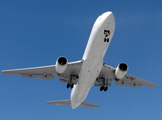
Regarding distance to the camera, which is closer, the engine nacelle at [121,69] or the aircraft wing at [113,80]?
the engine nacelle at [121,69]

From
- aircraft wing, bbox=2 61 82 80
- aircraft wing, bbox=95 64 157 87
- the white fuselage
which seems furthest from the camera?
aircraft wing, bbox=95 64 157 87

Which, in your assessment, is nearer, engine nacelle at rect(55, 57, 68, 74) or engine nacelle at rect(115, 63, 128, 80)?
engine nacelle at rect(55, 57, 68, 74)

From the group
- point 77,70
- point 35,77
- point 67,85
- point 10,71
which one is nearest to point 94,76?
point 77,70

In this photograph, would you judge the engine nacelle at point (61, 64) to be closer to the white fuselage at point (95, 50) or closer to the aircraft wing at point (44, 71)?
the aircraft wing at point (44, 71)

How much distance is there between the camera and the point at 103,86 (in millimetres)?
27609

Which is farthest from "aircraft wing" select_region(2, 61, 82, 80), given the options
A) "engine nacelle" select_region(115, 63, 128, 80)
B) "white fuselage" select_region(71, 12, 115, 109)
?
"engine nacelle" select_region(115, 63, 128, 80)

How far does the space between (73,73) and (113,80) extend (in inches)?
226

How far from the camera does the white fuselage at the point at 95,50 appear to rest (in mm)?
20125

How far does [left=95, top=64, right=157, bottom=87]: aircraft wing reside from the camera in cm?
2605

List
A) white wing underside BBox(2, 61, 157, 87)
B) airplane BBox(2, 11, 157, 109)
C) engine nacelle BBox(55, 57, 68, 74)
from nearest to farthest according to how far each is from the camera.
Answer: airplane BBox(2, 11, 157, 109) → engine nacelle BBox(55, 57, 68, 74) → white wing underside BBox(2, 61, 157, 87)

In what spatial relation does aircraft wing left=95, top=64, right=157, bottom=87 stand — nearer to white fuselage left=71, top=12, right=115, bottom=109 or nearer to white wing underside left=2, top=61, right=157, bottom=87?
white wing underside left=2, top=61, right=157, bottom=87

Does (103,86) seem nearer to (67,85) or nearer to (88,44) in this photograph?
(67,85)

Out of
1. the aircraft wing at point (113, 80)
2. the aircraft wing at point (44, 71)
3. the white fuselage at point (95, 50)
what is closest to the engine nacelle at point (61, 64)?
the aircraft wing at point (44, 71)

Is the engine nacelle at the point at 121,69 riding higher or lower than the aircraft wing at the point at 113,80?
higher
